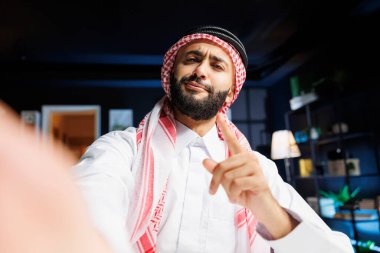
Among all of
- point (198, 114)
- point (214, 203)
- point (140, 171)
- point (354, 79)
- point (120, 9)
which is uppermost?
point (120, 9)

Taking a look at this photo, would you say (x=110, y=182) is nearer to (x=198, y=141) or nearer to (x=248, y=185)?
(x=248, y=185)

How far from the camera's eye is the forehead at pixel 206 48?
59.9 inches

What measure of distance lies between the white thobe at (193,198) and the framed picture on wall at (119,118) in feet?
19.8

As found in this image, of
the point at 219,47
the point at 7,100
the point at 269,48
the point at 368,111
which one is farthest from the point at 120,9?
the point at 7,100

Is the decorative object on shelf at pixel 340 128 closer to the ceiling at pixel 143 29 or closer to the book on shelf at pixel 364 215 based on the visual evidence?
the book on shelf at pixel 364 215

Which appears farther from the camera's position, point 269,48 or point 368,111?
point 269,48

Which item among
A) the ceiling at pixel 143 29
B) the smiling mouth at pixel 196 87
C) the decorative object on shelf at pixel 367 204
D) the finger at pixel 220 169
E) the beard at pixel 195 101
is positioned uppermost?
the ceiling at pixel 143 29

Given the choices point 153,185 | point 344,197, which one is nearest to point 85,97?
point 344,197

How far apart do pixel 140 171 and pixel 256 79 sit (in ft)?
20.8

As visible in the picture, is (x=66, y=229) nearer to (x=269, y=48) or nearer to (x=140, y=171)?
(x=140, y=171)

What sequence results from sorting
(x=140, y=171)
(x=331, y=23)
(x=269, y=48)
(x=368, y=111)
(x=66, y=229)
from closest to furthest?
(x=66, y=229)
(x=140, y=171)
(x=368, y=111)
(x=331, y=23)
(x=269, y=48)

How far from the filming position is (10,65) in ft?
20.1

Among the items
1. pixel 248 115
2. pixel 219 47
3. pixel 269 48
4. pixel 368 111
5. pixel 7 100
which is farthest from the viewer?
pixel 248 115

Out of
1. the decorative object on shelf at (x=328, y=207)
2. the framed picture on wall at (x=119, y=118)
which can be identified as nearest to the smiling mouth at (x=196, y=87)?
the decorative object on shelf at (x=328, y=207)
